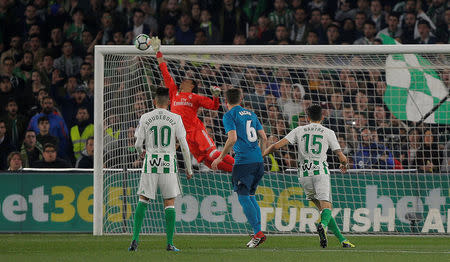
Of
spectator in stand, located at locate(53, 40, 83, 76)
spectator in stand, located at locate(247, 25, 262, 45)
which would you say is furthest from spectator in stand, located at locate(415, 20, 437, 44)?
spectator in stand, located at locate(53, 40, 83, 76)

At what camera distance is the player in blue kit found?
35.3ft

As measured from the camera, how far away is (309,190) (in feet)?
35.3

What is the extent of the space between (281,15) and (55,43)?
188 inches

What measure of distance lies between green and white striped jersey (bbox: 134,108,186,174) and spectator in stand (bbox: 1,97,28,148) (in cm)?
739

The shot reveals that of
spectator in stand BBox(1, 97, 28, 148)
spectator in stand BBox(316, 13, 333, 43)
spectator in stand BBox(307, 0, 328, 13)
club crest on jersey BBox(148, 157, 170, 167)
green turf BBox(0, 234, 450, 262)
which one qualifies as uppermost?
spectator in stand BBox(307, 0, 328, 13)

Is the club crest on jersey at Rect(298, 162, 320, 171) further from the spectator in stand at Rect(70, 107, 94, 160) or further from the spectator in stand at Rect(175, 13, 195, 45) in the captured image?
the spectator in stand at Rect(175, 13, 195, 45)

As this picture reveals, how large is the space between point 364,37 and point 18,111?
6.92m

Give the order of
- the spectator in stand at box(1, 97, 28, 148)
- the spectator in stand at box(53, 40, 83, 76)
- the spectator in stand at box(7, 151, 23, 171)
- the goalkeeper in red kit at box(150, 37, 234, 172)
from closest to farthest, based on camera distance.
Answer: the goalkeeper in red kit at box(150, 37, 234, 172) → the spectator in stand at box(7, 151, 23, 171) → the spectator in stand at box(1, 97, 28, 148) → the spectator in stand at box(53, 40, 83, 76)

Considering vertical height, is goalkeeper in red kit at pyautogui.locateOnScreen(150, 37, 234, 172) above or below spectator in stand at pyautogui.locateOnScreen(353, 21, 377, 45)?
below

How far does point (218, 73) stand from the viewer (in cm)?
1492

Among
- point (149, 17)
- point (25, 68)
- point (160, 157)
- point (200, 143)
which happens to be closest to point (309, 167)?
point (160, 157)

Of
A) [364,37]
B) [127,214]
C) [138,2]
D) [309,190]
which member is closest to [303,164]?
[309,190]

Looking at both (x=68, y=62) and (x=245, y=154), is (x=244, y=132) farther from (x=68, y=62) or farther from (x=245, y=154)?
(x=68, y=62)

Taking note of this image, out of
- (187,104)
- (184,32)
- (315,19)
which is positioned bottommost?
(187,104)
